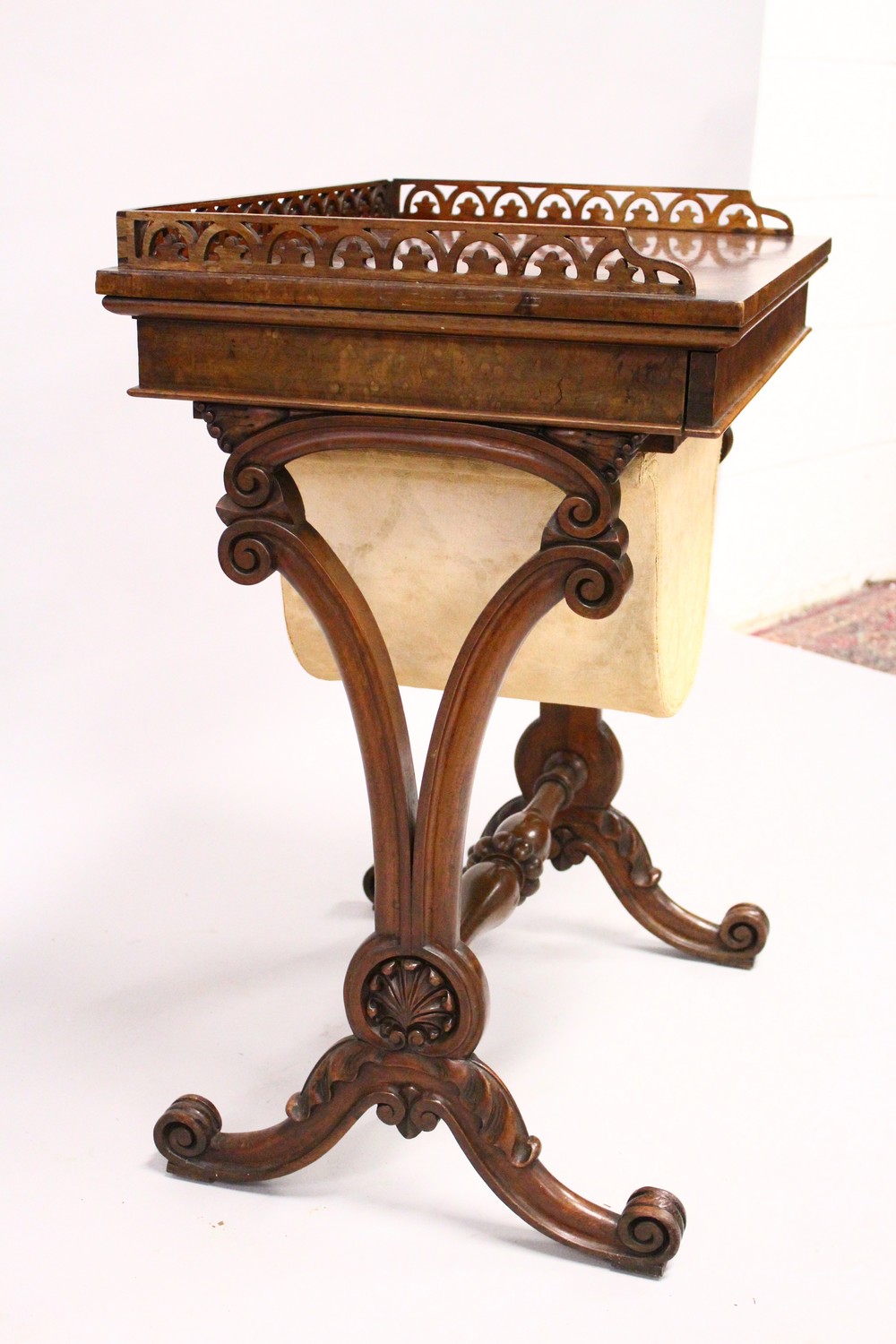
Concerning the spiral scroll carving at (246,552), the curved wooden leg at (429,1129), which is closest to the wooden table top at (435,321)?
the spiral scroll carving at (246,552)

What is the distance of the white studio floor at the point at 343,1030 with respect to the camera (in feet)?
5.38

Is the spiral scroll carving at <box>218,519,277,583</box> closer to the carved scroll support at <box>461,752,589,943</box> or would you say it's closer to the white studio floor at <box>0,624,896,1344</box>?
the carved scroll support at <box>461,752,589,943</box>

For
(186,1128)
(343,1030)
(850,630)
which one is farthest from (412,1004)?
(850,630)

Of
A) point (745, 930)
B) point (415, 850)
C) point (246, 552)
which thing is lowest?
point (745, 930)

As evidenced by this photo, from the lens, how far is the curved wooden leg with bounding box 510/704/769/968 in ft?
7.47

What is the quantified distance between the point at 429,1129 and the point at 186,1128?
0.27 metres

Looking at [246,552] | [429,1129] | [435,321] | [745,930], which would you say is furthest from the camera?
[745,930]

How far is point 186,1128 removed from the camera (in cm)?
178

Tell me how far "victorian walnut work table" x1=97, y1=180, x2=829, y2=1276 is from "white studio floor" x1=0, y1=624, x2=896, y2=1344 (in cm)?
9

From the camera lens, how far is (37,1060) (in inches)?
79.6

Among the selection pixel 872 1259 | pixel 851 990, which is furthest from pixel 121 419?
pixel 872 1259

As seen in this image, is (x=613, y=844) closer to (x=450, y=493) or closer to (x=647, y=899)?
(x=647, y=899)

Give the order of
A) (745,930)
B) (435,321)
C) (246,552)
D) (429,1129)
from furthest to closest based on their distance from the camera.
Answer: (745,930) → (429,1129) → (246,552) → (435,321)

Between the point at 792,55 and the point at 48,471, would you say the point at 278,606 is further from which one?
the point at 792,55
